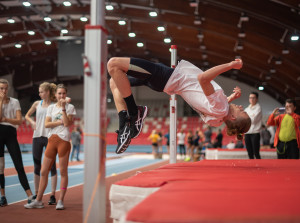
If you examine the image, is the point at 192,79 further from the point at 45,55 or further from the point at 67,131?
the point at 45,55

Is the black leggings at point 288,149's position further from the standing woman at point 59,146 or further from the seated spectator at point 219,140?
the seated spectator at point 219,140

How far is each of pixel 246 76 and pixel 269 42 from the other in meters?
6.83

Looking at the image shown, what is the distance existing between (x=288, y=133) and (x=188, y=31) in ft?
36.7

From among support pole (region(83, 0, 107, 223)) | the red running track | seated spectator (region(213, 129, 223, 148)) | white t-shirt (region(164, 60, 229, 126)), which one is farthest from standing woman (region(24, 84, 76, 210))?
seated spectator (region(213, 129, 223, 148))

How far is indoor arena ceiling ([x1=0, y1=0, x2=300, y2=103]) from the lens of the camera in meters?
12.3

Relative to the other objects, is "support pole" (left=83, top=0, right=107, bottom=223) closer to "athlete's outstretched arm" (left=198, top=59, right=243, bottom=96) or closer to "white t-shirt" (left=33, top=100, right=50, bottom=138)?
"athlete's outstretched arm" (left=198, top=59, right=243, bottom=96)

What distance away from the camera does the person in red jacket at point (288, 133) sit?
633 centimetres

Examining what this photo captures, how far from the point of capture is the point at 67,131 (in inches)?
179

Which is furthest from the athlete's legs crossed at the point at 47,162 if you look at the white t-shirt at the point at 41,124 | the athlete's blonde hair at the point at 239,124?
the athlete's blonde hair at the point at 239,124

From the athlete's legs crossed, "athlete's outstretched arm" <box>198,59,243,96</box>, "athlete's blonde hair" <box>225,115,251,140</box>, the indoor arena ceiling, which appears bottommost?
the athlete's legs crossed

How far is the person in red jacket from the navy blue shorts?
148 inches

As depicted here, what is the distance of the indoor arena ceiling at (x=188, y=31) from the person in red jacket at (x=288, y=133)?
5.06m

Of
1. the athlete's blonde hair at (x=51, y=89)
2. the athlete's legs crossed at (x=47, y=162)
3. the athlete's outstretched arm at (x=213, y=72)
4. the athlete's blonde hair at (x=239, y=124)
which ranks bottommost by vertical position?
the athlete's legs crossed at (x=47, y=162)

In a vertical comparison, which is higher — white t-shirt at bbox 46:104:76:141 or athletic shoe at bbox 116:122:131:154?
white t-shirt at bbox 46:104:76:141
